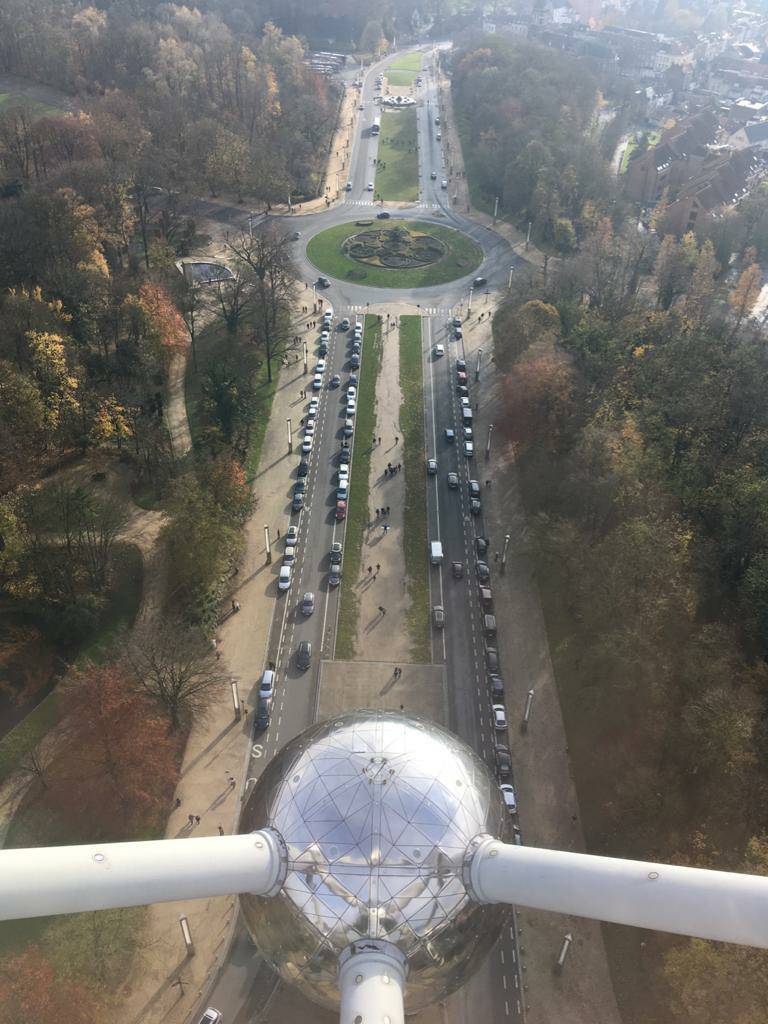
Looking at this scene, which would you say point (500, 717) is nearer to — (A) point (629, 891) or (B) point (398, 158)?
(A) point (629, 891)

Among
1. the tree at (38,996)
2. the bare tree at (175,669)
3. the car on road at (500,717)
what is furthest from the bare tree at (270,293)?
the tree at (38,996)

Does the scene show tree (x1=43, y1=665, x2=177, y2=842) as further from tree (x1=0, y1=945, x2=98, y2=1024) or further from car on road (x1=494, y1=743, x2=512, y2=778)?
car on road (x1=494, y1=743, x2=512, y2=778)

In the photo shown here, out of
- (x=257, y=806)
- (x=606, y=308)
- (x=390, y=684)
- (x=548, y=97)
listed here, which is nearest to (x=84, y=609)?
(x=390, y=684)

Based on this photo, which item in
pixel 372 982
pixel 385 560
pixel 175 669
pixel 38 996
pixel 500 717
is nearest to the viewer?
pixel 372 982

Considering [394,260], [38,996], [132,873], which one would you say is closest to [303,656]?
[38,996]

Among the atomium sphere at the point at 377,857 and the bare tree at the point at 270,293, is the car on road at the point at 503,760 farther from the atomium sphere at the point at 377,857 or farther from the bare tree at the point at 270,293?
the bare tree at the point at 270,293
